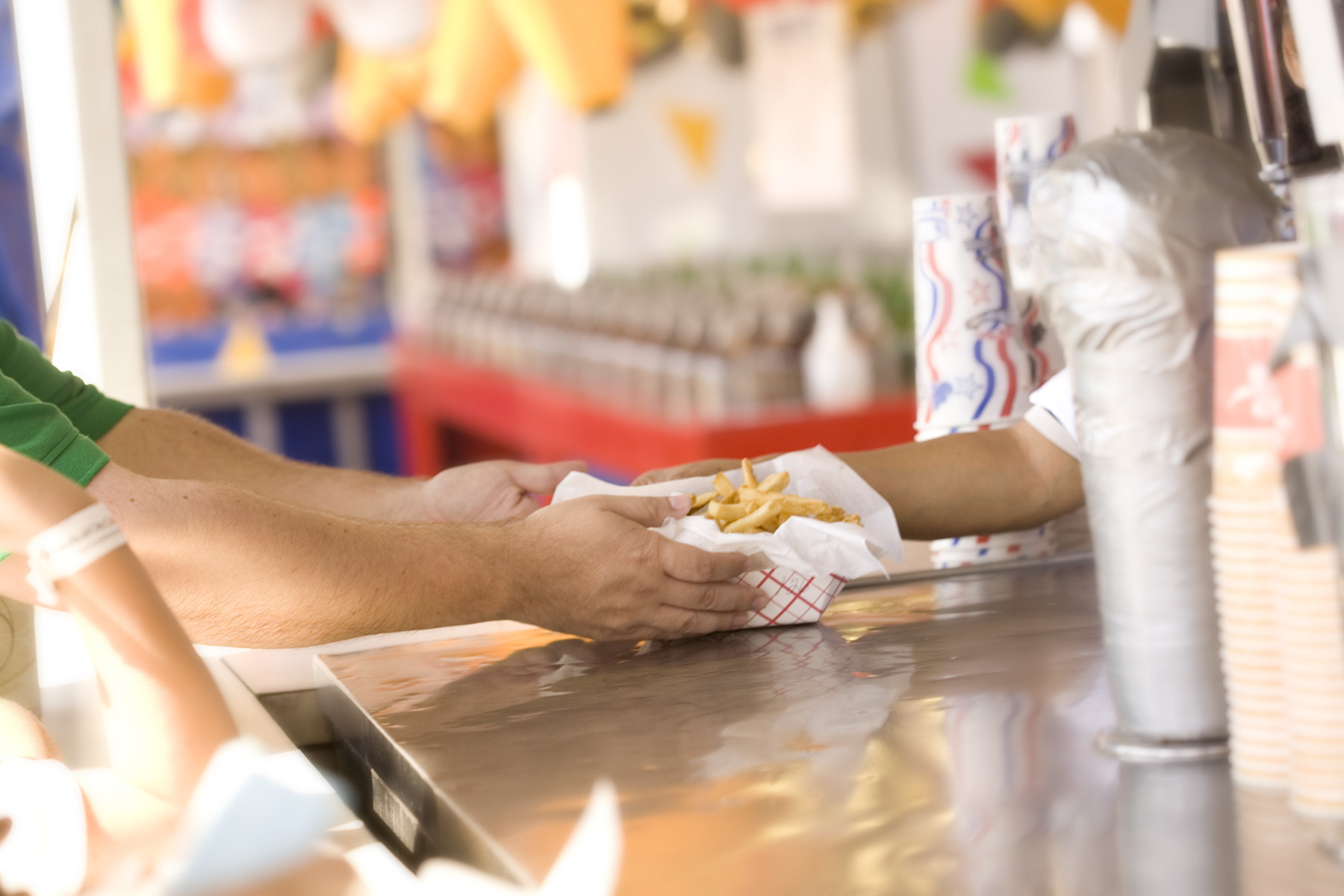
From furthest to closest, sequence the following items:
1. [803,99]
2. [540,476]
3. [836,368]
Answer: [803,99], [836,368], [540,476]

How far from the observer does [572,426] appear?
4.44 meters

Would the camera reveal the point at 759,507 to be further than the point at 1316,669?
Yes

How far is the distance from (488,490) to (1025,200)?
2.15 feet

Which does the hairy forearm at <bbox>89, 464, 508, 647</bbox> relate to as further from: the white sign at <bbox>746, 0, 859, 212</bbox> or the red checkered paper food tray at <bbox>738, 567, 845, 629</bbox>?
the white sign at <bbox>746, 0, 859, 212</bbox>

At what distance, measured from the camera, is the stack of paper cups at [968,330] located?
145cm

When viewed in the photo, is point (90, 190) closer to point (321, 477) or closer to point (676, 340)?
point (321, 477)

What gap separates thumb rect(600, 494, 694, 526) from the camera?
1177 mm

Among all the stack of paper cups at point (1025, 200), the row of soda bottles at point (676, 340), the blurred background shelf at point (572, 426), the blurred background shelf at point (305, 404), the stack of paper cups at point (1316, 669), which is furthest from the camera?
Result: the blurred background shelf at point (305, 404)

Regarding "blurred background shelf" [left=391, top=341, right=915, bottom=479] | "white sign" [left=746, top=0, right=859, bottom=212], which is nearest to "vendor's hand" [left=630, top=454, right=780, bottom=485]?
"blurred background shelf" [left=391, top=341, right=915, bottom=479]

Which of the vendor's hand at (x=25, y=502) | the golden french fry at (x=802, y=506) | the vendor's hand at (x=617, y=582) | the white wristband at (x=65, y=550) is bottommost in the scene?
the vendor's hand at (x=617, y=582)

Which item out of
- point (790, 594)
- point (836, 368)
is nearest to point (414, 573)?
point (790, 594)

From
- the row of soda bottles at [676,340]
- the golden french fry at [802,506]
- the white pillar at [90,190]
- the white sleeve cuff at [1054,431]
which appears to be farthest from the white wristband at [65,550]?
the row of soda bottles at [676,340]

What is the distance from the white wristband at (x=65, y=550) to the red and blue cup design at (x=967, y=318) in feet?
3.18

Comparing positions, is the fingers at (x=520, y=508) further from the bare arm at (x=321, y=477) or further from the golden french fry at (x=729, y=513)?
the golden french fry at (x=729, y=513)
